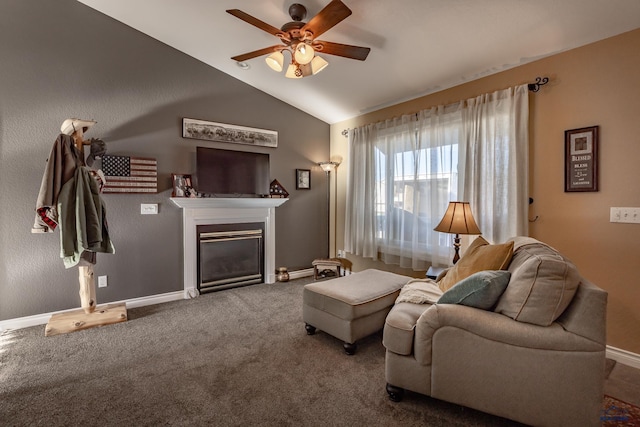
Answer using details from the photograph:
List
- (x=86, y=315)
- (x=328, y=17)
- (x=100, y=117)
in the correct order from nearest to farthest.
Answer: (x=328, y=17), (x=86, y=315), (x=100, y=117)

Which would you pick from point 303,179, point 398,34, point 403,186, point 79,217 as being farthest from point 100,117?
point 403,186

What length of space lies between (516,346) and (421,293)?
2.59ft

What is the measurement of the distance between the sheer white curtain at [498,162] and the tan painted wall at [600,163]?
4.1 inches

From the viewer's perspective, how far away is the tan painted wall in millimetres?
2240

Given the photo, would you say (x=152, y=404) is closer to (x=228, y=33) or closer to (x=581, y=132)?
(x=228, y=33)

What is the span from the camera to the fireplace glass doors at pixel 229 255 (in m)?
3.96

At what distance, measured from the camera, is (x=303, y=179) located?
15.8 feet

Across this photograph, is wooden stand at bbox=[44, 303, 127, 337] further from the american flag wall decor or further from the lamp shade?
the lamp shade

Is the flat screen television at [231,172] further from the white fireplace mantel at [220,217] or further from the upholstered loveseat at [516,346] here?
the upholstered loveseat at [516,346]

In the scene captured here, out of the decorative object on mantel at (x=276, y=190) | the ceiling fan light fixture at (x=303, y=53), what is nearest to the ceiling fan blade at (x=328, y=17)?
the ceiling fan light fixture at (x=303, y=53)

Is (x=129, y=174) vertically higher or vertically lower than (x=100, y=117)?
lower

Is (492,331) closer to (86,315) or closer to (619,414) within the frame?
(619,414)

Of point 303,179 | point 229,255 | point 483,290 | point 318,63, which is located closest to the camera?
point 483,290

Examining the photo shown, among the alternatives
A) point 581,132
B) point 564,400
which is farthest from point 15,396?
point 581,132
